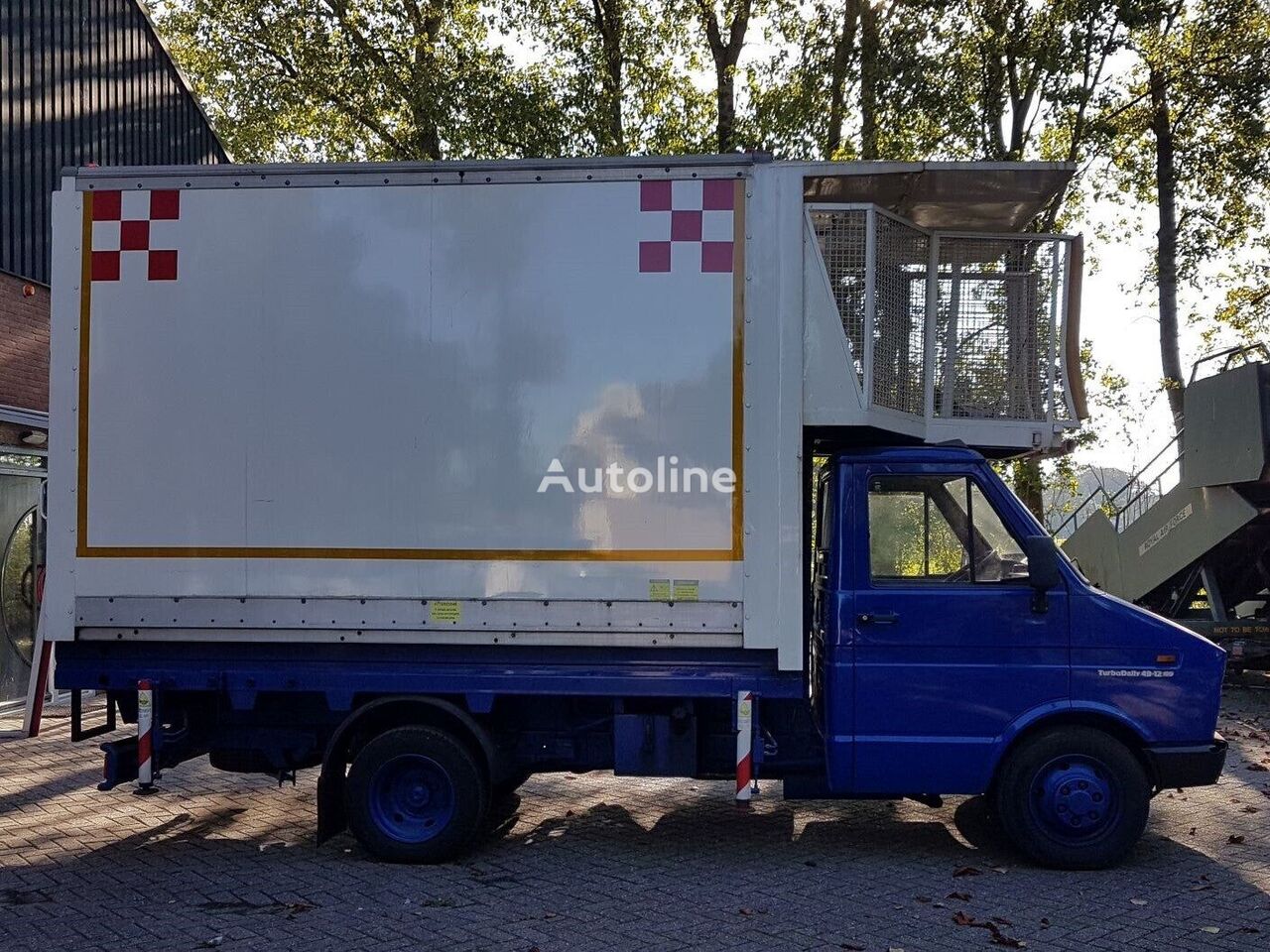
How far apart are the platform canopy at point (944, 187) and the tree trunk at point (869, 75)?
37.3ft

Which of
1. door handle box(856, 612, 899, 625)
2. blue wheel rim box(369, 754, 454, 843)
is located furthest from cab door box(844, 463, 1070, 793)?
blue wheel rim box(369, 754, 454, 843)

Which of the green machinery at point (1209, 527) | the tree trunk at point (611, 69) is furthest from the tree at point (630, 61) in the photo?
the green machinery at point (1209, 527)

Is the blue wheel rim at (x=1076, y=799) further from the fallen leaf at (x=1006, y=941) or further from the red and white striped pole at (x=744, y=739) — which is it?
the red and white striped pole at (x=744, y=739)

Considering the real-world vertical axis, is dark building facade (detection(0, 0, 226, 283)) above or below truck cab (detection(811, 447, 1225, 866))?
above

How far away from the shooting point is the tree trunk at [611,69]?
20.2m

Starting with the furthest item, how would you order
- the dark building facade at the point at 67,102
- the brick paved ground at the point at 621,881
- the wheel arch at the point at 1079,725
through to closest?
the dark building facade at the point at 67,102, the wheel arch at the point at 1079,725, the brick paved ground at the point at 621,881

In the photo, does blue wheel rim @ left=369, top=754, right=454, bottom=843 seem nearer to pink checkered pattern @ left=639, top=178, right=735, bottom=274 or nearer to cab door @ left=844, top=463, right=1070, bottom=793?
cab door @ left=844, top=463, right=1070, bottom=793

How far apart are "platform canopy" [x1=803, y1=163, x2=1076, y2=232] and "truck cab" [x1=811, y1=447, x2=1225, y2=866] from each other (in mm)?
1451

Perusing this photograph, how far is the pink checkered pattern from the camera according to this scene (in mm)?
6109

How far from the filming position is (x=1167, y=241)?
18.9m

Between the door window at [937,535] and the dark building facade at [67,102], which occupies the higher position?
the dark building facade at [67,102]

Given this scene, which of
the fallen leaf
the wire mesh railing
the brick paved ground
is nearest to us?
the fallen leaf

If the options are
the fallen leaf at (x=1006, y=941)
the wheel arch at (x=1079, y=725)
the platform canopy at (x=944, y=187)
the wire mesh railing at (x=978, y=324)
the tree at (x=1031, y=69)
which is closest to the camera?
the fallen leaf at (x=1006, y=941)

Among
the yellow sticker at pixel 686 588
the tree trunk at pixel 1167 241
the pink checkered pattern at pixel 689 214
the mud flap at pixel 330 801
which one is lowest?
the mud flap at pixel 330 801
